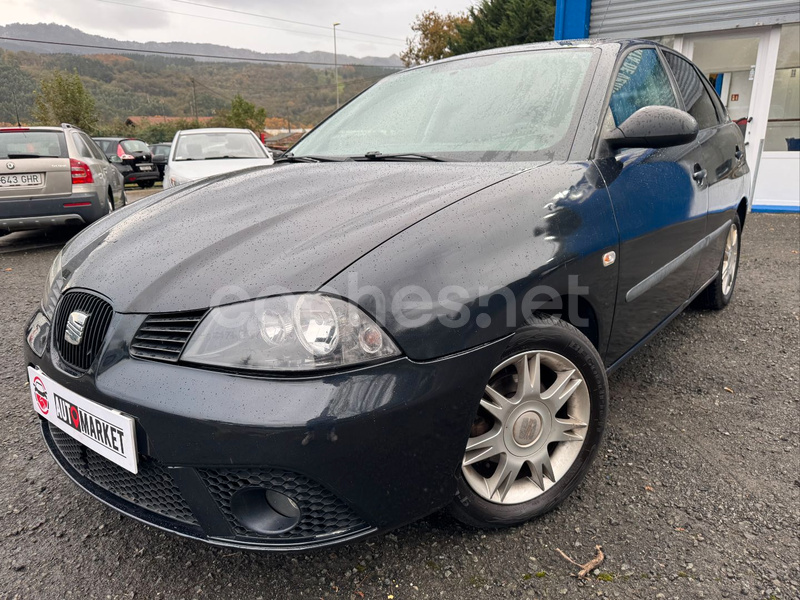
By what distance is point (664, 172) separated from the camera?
226cm

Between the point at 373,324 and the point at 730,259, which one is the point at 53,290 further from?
the point at 730,259

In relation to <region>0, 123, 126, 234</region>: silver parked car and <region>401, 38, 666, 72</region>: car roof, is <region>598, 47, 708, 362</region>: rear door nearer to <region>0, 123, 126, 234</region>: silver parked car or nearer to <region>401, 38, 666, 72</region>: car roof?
<region>401, 38, 666, 72</region>: car roof

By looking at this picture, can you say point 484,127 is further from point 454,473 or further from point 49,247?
point 49,247

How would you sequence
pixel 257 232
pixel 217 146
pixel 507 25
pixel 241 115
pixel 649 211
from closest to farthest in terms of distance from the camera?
pixel 257 232 → pixel 649 211 → pixel 217 146 → pixel 507 25 → pixel 241 115

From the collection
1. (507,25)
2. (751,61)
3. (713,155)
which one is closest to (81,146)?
(713,155)

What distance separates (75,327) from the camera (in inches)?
59.5

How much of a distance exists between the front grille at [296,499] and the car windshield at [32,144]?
21.1 feet

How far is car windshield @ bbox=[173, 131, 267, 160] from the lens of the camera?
7828 millimetres

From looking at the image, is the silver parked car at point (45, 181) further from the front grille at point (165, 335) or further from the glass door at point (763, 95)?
the glass door at point (763, 95)

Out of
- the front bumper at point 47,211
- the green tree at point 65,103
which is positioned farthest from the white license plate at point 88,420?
the green tree at point 65,103

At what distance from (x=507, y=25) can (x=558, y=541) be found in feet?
62.6

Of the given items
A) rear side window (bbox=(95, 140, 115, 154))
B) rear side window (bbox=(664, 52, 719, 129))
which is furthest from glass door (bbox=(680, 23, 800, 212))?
rear side window (bbox=(95, 140, 115, 154))

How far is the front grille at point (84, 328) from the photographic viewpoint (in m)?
1.45

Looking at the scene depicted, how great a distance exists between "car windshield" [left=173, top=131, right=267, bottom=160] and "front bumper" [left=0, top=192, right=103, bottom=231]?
1.60 m
